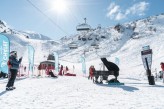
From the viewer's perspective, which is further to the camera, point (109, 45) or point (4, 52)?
point (109, 45)

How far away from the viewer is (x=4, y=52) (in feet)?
68.5

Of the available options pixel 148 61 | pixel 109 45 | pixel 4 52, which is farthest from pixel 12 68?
pixel 109 45

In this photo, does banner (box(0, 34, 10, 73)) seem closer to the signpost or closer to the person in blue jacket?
the person in blue jacket

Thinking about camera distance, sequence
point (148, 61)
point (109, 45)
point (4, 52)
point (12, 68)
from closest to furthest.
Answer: point (12, 68) < point (148, 61) < point (4, 52) < point (109, 45)

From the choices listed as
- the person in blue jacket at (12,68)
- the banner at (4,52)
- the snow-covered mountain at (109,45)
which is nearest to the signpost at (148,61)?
the person in blue jacket at (12,68)

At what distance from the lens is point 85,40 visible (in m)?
157

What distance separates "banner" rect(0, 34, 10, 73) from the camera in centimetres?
2066

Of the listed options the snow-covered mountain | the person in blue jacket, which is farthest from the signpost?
the snow-covered mountain

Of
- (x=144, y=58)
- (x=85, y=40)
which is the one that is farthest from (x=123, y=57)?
(x=144, y=58)

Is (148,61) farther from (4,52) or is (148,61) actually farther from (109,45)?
(109,45)

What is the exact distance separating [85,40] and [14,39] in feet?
172

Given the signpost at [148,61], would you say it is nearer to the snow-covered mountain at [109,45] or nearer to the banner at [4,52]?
the banner at [4,52]

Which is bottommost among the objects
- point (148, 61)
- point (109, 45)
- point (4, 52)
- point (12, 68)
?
point (12, 68)

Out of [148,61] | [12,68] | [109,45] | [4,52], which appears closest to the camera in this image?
[12,68]
